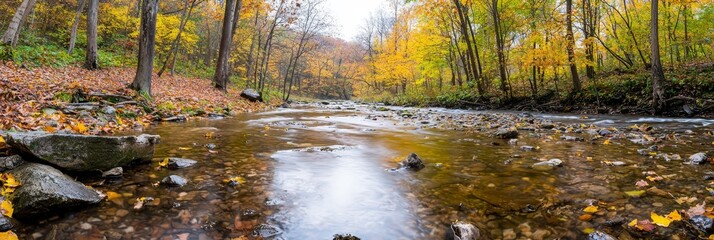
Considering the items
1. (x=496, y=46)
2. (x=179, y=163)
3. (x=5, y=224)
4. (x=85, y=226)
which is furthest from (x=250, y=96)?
(x=5, y=224)

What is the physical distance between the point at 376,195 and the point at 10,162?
2.87m

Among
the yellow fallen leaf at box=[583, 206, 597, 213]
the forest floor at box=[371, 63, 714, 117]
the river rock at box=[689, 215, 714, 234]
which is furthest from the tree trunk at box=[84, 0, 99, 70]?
the river rock at box=[689, 215, 714, 234]

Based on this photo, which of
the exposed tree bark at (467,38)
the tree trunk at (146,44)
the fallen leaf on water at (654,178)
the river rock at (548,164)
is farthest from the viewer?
the exposed tree bark at (467,38)

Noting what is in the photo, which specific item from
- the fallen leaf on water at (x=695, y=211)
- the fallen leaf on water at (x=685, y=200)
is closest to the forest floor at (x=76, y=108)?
the fallen leaf on water at (x=695, y=211)

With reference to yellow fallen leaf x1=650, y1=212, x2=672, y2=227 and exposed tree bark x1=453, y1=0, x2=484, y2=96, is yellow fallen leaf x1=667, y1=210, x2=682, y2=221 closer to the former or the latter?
yellow fallen leaf x1=650, y1=212, x2=672, y2=227

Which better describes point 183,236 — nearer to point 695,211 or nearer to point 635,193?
point 695,211

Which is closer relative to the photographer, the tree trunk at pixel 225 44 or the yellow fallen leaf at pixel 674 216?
the yellow fallen leaf at pixel 674 216

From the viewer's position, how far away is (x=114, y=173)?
3.24 metres

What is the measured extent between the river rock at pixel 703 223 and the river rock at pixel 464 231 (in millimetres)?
1293

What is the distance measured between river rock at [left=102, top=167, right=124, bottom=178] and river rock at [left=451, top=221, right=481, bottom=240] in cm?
293

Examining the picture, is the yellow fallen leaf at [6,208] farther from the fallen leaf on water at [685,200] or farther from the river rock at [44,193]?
the fallen leaf on water at [685,200]

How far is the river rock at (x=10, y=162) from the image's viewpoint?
8.87 ft

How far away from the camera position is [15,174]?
2.49 metres

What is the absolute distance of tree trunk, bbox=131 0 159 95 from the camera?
33.8 feet
